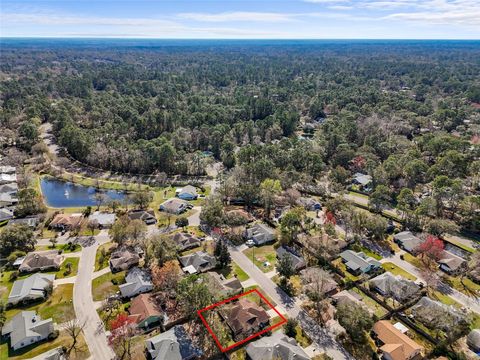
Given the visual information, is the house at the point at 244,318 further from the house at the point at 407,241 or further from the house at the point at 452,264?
the house at the point at 452,264

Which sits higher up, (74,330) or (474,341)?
(74,330)

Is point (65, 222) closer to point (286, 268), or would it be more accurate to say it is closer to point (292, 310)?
point (286, 268)

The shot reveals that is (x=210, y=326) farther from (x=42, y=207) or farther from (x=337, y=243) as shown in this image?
(x=42, y=207)

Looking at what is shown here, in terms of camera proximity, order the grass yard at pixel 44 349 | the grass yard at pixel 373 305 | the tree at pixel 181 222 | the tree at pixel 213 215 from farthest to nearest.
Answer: the tree at pixel 181 222 < the tree at pixel 213 215 < the grass yard at pixel 373 305 < the grass yard at pixel 44 349

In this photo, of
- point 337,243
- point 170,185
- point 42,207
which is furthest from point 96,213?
point 337,243

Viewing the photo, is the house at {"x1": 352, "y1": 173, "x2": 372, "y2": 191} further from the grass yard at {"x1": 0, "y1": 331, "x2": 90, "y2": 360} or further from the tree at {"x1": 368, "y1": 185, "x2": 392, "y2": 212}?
the grass yard at {"x1": 0, "y1": 331, "x2": 90, "y2": 360}

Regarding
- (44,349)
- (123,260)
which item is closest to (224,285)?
(123,260)

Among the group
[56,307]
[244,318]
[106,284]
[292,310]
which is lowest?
[292,310]

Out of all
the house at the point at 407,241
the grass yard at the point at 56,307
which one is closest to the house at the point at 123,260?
the grass yard at the point at 56,307
